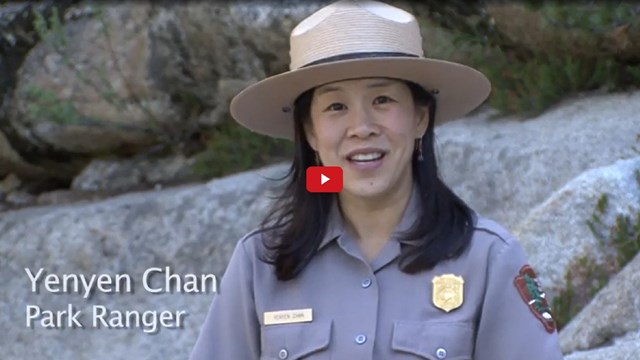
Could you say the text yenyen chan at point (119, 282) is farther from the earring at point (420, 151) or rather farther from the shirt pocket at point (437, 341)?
the shirt pocket at point (437, 341)

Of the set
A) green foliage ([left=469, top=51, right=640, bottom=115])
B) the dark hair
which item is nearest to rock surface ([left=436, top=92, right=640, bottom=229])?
green foliage ([left=469, top=51, right=640, bottom=115])

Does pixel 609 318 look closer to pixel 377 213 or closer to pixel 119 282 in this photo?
pixel 377 213

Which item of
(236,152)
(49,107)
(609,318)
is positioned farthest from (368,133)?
(49,107)

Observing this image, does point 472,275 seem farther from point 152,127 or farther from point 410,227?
point 152,127

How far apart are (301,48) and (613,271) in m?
2.06

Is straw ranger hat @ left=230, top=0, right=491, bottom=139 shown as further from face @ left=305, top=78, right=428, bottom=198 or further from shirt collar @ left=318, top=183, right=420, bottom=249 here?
shirt collar @ left=318, top=183, right=420, bottom=249

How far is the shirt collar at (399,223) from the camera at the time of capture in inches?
93.7

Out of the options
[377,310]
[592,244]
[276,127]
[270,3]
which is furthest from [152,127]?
[377,310]

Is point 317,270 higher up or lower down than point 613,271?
higher up

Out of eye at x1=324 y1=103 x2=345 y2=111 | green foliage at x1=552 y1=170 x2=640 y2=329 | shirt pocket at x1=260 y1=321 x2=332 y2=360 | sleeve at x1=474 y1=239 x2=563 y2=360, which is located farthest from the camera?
green foliage at x1=552 y1=170 x2=640 y2=329

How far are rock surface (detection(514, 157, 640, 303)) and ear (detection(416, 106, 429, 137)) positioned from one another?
1.88 m

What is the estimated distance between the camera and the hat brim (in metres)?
2.38

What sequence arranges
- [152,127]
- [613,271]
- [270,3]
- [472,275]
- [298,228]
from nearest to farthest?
[472,275] → [298,228] → [613,271] → [270,3] → [152,127]

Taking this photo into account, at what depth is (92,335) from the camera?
5.53 metres
